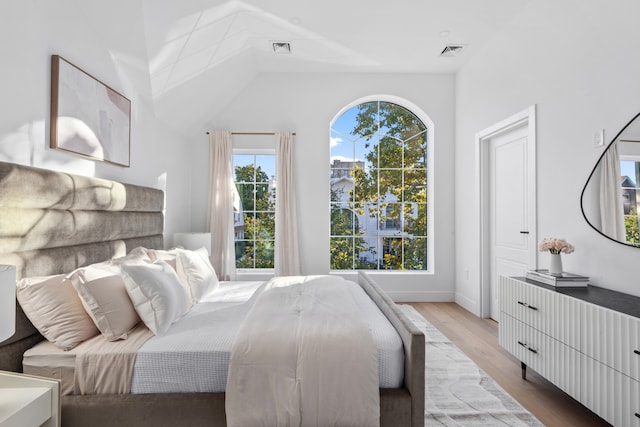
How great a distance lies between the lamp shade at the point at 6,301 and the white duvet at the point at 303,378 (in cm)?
83

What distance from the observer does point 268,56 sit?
416cm

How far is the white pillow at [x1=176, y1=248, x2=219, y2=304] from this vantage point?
2.63m

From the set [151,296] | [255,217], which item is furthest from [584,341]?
[255,217]

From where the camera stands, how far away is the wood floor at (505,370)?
6.77 ft

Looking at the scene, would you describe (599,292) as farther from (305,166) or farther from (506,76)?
(305,166)

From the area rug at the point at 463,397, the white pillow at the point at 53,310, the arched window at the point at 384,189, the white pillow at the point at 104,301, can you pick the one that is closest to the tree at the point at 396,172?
the arched window at the point at 384,189

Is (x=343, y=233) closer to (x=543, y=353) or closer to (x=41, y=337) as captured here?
(x=543, y=353)

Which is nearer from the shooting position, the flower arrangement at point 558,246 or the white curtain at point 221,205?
the flower arrangement at point 558,246

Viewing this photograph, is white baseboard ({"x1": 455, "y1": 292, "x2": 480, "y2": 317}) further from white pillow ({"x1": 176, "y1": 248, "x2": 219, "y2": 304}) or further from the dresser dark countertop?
white pillow ({"x1": 176, "y1": 248, "x2": 219, "y2": 304})

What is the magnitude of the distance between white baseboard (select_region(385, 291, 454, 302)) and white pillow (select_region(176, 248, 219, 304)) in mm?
2578

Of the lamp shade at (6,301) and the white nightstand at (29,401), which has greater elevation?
the lamp shade at (6,301)

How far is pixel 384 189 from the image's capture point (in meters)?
4.93

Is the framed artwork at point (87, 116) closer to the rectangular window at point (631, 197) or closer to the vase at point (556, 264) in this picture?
the vase at point (556, 264)

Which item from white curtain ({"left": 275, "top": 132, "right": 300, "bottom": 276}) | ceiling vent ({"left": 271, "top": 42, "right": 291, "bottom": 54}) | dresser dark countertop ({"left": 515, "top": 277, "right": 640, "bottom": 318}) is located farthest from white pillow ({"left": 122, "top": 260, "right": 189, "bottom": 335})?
ceiling vent ({"left": 271, "top": 42, "right": 291, "bottom": 54})
